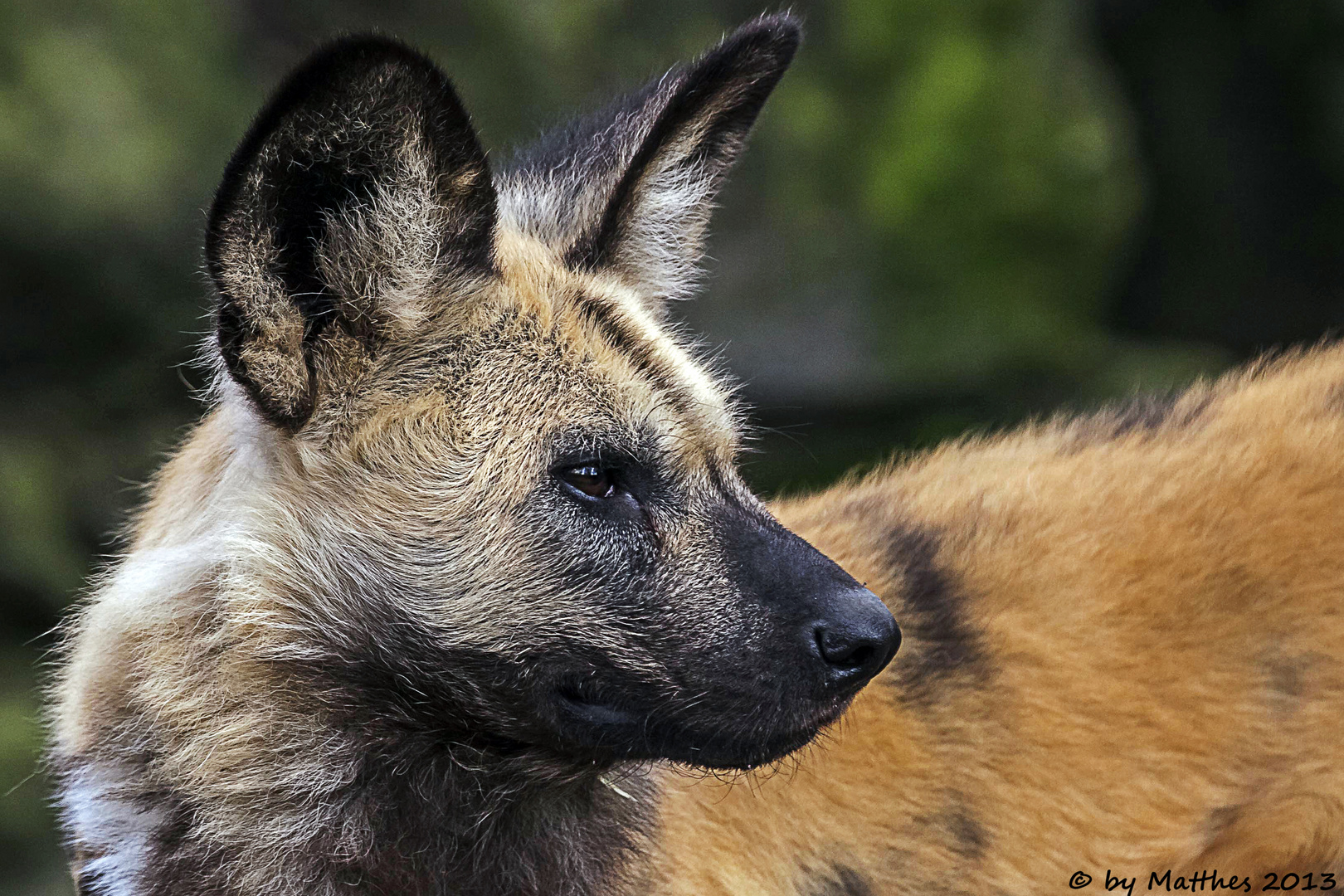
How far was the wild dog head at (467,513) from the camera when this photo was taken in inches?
116

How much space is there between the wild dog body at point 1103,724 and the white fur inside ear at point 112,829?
1.26 meters

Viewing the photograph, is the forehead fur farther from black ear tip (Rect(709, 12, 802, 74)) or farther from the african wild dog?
black ear tip (Rect(709, 12, 802, 74))

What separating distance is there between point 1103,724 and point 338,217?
239 centimetres

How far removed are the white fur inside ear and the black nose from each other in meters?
1.59

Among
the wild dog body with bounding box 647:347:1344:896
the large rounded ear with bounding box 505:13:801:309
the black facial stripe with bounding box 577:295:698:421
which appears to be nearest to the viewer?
the black facial stripe with bounding box 577:295:698:421

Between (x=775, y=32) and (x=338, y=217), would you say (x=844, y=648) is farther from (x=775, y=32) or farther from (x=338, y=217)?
(x=775, y=32)

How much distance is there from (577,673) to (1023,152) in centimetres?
733

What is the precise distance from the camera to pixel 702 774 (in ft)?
11.2

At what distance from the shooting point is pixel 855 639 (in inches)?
115

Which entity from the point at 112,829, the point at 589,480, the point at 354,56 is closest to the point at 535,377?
the point at 589,480

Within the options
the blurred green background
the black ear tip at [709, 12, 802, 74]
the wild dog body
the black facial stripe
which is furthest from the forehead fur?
the blurred green background

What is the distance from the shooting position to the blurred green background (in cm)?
747

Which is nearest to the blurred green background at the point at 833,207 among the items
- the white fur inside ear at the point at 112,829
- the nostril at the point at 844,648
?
the white fur inside ear at the point at 112,829

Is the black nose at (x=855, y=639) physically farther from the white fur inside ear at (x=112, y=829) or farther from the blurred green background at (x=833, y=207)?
the blurred green background at (x=833, y=207)
